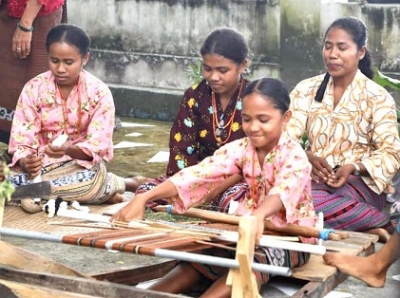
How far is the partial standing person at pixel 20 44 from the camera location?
725cm

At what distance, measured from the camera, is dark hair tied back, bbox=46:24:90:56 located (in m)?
6.61

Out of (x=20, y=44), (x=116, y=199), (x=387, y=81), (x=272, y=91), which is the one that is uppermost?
(x=272, y=91)

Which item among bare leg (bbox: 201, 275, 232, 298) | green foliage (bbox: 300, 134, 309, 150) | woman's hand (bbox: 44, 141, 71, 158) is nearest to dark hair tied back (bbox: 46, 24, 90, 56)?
woman's hand (bbox: 44, 141, 71, 158)

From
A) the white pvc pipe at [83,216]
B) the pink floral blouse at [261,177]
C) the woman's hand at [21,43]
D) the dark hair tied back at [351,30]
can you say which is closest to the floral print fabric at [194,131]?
the dark hair tied back at [351,30]

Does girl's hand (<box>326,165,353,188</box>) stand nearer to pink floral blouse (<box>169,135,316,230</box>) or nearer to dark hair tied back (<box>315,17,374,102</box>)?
dark hair tied back (<box>315,17,374,102</box>)

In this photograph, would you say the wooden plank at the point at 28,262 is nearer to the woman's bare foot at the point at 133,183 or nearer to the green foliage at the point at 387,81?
the woman's bare foot at the point at 133,183

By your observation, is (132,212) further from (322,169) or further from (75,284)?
(322,169)

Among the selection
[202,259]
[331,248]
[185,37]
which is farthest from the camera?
[185,37]

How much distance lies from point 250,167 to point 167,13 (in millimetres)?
5298

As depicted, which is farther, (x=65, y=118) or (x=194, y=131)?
(x=65, y=118)

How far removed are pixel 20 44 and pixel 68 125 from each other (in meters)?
0.89

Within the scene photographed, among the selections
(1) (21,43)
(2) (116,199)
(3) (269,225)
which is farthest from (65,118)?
(3) (269,225)

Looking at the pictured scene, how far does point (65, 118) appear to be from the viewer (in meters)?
6.70

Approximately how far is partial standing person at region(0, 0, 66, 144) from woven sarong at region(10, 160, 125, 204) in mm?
928
